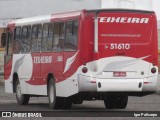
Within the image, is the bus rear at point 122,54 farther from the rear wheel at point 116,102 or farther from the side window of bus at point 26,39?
the side window of bus at point 26,39

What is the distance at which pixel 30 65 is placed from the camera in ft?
87.3

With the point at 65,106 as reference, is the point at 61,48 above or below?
above

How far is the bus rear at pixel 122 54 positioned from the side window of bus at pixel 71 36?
0.59 meters

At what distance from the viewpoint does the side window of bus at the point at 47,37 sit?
24.9 meters

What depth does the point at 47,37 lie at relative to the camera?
2511cm

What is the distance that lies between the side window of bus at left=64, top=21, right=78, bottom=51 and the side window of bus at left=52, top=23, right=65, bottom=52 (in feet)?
1.13

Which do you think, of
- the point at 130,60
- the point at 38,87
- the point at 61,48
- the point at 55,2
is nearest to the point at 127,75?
the point at 130,60

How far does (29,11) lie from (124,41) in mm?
38880

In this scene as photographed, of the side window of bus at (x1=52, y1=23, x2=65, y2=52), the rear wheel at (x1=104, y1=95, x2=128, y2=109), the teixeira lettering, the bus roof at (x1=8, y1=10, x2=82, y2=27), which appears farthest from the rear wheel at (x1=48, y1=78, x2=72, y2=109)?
the teixeira lettering

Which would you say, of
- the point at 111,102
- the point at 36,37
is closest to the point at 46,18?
the point at 36,37

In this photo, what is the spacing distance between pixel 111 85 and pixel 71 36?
6.14 feet

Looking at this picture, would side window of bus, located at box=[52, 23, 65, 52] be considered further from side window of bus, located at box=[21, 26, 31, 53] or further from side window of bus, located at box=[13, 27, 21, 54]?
side window of bus, located at box=[13, 27, 21, 54]

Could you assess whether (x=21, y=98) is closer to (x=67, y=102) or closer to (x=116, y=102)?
(x=67, y=102)

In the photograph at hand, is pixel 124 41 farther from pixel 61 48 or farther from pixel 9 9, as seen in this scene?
pixel 9 9
